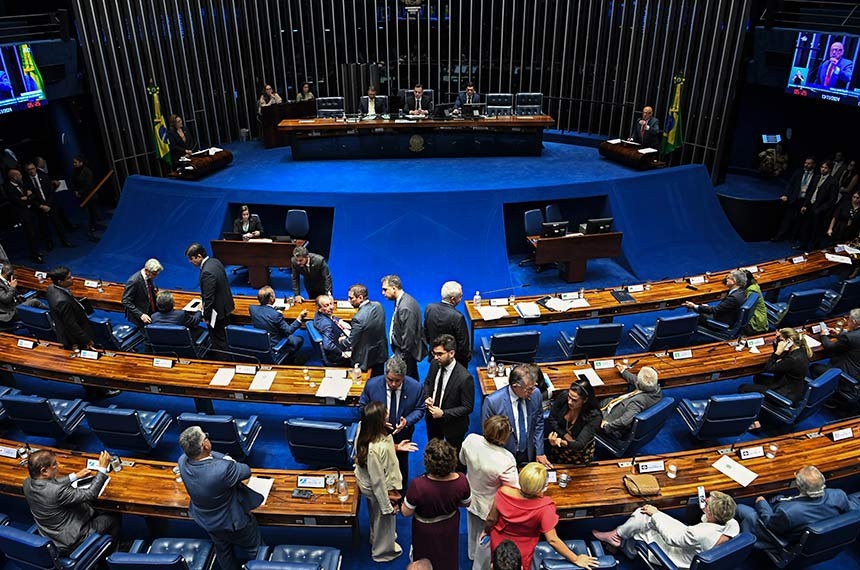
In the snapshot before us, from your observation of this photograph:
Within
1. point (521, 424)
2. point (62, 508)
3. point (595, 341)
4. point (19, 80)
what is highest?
point (19, 80)

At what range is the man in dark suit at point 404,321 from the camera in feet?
19.4

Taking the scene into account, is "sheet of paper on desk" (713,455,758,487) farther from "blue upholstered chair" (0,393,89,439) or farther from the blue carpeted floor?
"blue upholstered chair" (0,393,89,439)

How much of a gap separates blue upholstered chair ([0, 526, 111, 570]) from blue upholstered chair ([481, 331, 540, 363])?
4133mm

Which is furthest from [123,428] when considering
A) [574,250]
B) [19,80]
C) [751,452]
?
[19,80]

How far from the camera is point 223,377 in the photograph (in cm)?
636

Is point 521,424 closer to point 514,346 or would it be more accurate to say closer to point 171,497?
point 514,346

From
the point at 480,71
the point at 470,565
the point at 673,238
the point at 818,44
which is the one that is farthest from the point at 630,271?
the point at 480,71

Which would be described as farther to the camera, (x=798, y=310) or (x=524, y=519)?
(x=798, y=310)

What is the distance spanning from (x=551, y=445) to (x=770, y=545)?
1829mm

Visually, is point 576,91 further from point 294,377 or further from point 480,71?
point 294,377

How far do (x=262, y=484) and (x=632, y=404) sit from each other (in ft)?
11.1

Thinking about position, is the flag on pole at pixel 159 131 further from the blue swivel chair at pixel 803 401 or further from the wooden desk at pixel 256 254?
the blue swivel chair at pixel 803 401

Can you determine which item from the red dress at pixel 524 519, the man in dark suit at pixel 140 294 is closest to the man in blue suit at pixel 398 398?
the red dress at pixel 524 519

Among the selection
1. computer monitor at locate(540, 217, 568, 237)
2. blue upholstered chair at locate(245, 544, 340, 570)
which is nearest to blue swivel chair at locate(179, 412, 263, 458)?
blue upholstered chair at locate(245, 544, 340, 570)
